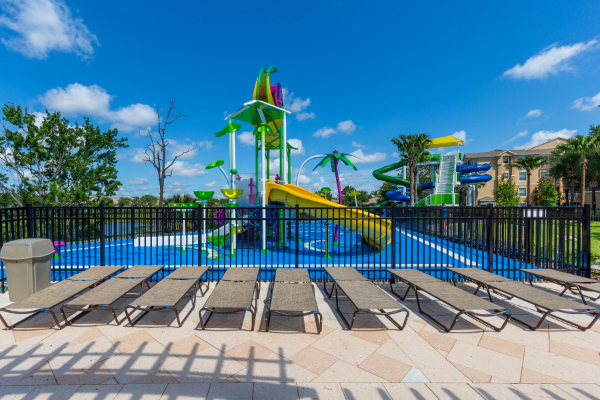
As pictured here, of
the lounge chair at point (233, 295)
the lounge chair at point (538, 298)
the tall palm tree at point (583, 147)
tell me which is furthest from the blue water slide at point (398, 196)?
the lounge chair at point (233, 295)

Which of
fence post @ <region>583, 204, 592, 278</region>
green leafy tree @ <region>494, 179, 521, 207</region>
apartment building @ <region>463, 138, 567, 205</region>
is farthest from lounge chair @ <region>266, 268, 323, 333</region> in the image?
apartment building @ <region>463, 138, 567, 205</region>

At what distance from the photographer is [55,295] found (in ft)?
13.1

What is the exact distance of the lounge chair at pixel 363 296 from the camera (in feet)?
12.0

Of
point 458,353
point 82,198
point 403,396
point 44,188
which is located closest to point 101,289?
point 403,396

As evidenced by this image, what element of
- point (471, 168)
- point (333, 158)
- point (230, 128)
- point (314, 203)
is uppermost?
point (471, 168)

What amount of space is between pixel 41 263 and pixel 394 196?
3571cm

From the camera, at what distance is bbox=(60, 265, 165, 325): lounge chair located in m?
3.79

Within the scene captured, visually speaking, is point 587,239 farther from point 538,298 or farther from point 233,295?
point 233,295

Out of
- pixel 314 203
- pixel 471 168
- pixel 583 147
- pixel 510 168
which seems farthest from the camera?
pixel 510 168

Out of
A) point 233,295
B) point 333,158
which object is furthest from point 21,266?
point 333,158

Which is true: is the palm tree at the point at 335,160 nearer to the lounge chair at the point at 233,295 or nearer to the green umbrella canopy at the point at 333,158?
the green umbrella canopy at the point at 333,158

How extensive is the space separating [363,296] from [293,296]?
1069mm

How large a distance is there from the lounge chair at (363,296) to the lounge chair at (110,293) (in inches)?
135

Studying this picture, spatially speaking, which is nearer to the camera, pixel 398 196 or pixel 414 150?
pixel 414 150
